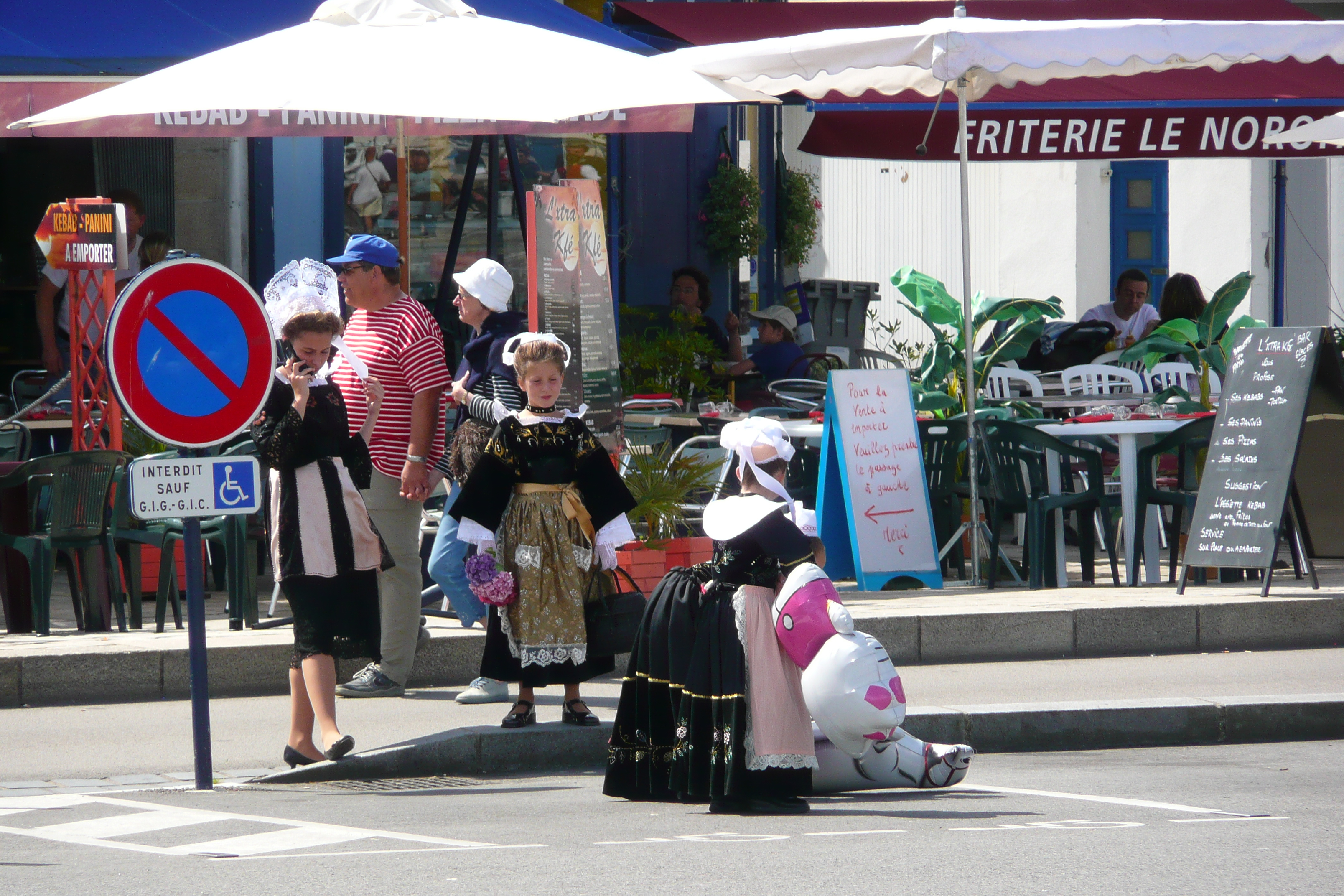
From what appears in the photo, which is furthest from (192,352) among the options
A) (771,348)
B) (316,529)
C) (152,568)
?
(771,348)

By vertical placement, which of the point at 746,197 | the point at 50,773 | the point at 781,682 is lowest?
the point at 50,773

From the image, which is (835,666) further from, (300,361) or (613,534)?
(300,361)

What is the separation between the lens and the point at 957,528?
1061 cm

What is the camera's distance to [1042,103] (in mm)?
14875

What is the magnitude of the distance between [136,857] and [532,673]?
6.24 feet

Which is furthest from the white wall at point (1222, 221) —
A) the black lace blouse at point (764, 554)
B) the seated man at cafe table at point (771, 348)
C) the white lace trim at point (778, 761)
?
the white lace trim at point (778, 761)

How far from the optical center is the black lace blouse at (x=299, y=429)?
6605 mm

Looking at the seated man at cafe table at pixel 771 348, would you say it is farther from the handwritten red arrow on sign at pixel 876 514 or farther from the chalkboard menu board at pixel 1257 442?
the chalkboard menu board at pixel 1257 442

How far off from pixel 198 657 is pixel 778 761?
6.73 ft

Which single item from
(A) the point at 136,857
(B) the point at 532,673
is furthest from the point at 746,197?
(A) the point at 136,857

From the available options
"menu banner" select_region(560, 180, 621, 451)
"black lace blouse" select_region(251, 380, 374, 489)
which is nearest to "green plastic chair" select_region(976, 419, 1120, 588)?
"menu banner" select_region(560, 180, 621, 451)

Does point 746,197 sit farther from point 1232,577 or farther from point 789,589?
point 789,589

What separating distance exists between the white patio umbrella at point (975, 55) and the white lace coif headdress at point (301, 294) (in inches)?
138

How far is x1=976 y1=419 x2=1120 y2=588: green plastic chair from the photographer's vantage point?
10.1 metres
